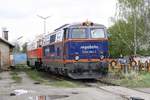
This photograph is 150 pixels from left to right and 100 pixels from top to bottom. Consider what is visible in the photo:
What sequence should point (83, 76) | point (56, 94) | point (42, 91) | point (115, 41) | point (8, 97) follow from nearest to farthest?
point (8, 97) → point (56, 94) → point (42, 91) → point (83, 76) → point (115, 41)

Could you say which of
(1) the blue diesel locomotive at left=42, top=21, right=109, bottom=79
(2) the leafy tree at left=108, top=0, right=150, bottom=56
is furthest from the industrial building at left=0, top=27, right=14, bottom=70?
(1) the blue diesel locomotive at left=42, top=21, right=109, bottom=79

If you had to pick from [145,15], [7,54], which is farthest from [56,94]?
[145,15]

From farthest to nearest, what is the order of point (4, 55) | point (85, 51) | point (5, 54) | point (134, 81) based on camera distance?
point (5, 54), point (4, 55), point (85, 51), point (134, 81)

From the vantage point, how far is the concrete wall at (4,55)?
211 ft

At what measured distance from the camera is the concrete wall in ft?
211

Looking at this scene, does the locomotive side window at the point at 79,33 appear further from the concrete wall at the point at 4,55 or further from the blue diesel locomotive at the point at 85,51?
the concrete wall at the point at 4,55

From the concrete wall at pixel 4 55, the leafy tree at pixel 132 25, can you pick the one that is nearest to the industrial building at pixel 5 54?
the concrete wall at pixel 4 55

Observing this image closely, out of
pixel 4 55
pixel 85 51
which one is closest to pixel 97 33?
pixel 85 51

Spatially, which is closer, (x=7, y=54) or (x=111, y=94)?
(x=111, y=94)

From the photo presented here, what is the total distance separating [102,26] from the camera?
31.2 metres

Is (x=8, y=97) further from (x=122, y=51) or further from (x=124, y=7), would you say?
(x=122, y=51)

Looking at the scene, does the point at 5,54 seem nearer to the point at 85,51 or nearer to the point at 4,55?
the point at 4,55

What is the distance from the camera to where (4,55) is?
66.4 metres

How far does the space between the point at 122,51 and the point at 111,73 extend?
5347 cm
